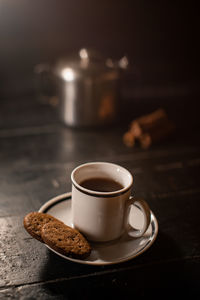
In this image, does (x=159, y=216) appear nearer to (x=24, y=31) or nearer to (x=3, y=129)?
(x=3, y=129)

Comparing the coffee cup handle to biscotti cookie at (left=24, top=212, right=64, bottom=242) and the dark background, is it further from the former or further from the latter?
the dark background

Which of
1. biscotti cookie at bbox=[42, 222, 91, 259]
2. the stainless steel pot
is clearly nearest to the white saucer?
biscotti cookie at bbox=[42, 222, 91, 259]

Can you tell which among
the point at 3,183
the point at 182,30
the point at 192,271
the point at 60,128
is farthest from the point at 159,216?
the point at 182,30

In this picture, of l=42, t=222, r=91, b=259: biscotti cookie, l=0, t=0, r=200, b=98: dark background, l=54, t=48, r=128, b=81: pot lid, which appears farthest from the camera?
l=0, t=0, r=200, b=98: dark background

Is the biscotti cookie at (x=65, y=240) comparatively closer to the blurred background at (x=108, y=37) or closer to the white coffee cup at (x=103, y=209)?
the white coffee cup at (x=103, y=209)

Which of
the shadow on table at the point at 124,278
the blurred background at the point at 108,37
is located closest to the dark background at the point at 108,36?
the blurred background at the point at 108,37

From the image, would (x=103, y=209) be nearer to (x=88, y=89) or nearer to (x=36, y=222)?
(x=36, y=222)
